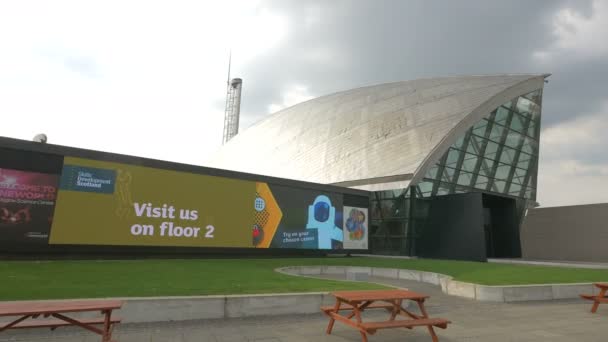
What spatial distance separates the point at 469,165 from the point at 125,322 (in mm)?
28881

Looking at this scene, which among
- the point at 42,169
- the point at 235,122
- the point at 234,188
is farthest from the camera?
the point at 235,122

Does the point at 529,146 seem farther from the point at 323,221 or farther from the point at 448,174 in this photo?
the point at 323,221

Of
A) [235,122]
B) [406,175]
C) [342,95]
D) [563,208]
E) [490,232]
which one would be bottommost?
[490,232]

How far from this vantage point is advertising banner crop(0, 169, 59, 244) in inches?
571

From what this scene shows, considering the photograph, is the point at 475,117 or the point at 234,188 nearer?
the point at 234,188

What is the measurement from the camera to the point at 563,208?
1164 inches

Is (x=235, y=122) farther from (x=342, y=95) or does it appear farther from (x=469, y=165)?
(x=469, y=165)

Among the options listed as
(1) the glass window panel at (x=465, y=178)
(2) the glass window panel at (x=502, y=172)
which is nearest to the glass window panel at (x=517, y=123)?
(2) the glass window panel at (x=502, y=172)

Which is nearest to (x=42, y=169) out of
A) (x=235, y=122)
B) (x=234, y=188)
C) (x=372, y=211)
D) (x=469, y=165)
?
(x=234, y=188)

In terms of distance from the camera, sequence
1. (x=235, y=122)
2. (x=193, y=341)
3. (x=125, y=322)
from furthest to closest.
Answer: (x=235, y=122) → (x=125, y=322) → (x=193, y=341)

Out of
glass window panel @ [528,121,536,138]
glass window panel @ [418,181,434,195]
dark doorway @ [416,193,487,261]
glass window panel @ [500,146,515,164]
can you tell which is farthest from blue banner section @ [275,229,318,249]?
glass window panel @ [528,121,536,138]

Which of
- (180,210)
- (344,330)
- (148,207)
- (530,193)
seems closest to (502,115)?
(530,193)

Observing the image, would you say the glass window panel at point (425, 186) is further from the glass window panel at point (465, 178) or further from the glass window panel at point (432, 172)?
the glass window panel at point (465, 178)

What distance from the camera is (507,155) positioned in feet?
107
